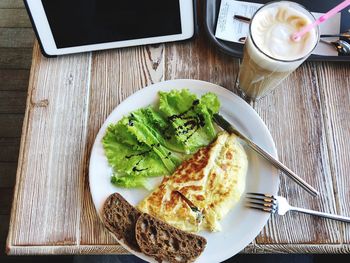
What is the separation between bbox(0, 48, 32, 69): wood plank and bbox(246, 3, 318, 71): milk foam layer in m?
1.26

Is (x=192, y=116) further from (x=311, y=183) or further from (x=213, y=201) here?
(x=311, y=183)

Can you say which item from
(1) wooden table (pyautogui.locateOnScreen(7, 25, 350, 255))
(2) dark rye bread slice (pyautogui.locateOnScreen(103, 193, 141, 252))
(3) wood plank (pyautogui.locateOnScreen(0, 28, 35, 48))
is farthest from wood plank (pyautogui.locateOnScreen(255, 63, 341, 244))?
(3) wood plank (pyautogui.locateOnScreen(0, 28, 35, 48))

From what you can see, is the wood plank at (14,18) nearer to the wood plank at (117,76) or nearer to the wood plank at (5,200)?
the wood plank at (5,200)

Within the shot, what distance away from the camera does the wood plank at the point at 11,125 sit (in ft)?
6.07

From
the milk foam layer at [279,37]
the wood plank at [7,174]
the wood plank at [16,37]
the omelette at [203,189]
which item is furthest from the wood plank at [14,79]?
the milk foam layer at [279,37]

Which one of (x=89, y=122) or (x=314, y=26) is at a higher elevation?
(x=314, y=26)

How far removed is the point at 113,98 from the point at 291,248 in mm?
607

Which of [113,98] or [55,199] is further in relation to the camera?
[113,98]

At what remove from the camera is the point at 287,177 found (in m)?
1.08

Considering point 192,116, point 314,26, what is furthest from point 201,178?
point 314,26

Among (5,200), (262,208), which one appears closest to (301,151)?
(262,208)

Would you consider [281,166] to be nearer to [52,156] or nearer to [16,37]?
[52,156]

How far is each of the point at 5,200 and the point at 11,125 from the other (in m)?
0.33

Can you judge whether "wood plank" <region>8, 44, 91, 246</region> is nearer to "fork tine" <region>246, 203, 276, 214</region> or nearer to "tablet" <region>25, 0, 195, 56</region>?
"tablet" <region>25, 0, 195, 56</region>
